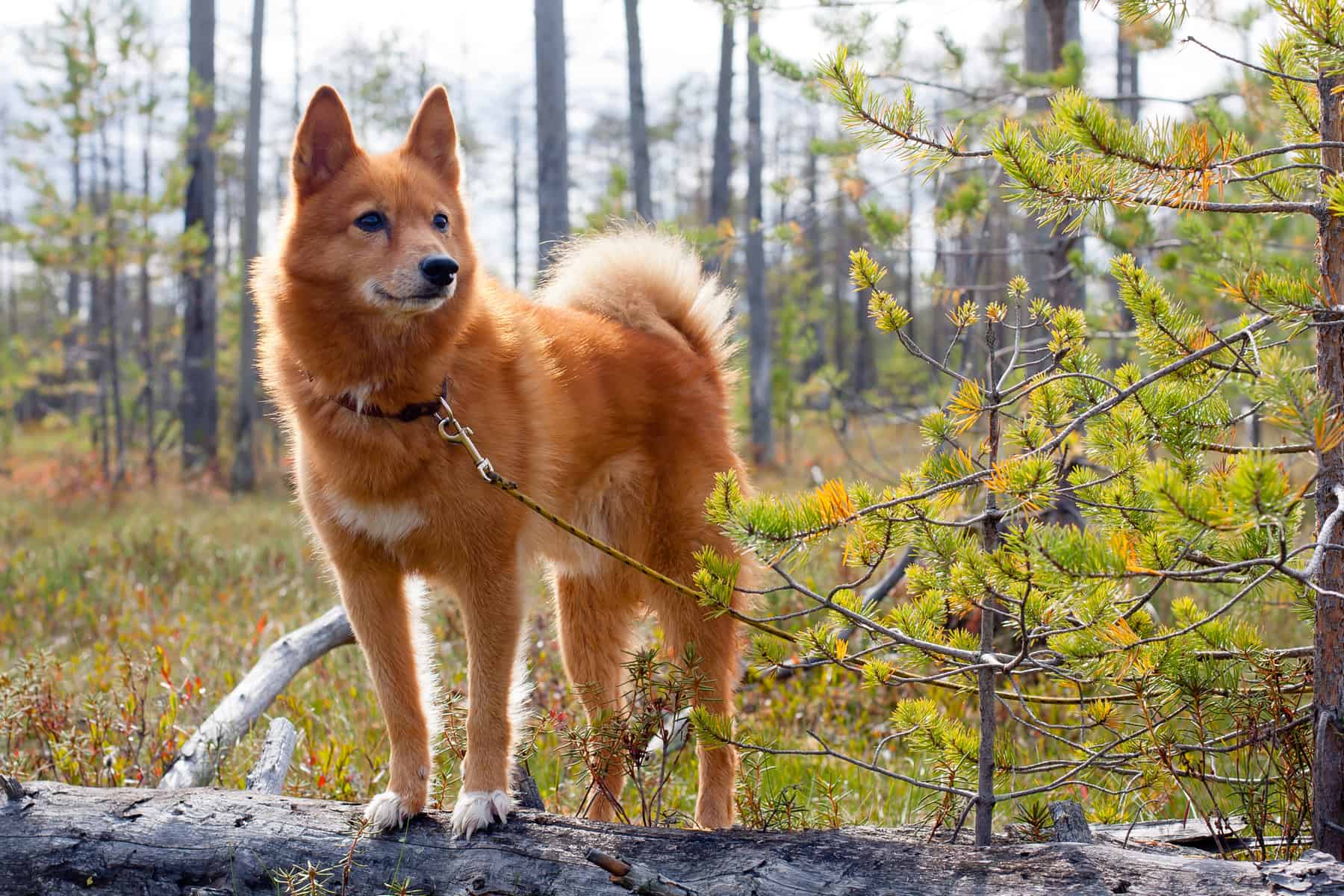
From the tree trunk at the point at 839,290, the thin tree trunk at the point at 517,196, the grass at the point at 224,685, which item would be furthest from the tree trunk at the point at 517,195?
the grass at the point at 224,685

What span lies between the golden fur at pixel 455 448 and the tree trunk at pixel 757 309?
39.5 ft

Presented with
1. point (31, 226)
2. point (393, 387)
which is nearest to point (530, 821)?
point (393, 387)

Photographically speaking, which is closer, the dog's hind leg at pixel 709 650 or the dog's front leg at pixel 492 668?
the dog's front leg at pixel 492 668

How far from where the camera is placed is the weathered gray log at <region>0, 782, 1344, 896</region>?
1.73m

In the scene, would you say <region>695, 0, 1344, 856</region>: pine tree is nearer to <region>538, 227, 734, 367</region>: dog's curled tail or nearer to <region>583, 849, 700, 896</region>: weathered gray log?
<region>583, 849, 700, 896</region>: weathered gray log

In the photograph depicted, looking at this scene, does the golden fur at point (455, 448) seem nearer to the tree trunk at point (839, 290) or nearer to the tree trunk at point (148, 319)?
the tree trunk at point (148, 319)

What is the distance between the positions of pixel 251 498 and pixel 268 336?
10035 millimetres

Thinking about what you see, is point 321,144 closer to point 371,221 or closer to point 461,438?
point 371,221

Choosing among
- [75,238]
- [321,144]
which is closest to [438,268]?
[321,144]

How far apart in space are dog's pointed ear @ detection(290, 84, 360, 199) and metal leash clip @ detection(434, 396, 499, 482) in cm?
73

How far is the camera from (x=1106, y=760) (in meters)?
2.15

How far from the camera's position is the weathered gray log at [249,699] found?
3023 mm

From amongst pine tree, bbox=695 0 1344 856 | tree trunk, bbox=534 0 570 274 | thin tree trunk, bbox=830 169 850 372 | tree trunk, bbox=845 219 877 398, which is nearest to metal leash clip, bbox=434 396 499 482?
pine tree, bbox=695 0 1344 856

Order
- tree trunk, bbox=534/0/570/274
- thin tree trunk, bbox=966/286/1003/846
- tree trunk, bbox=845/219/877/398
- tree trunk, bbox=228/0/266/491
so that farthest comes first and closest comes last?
tree trunk, bbox=845/219/877/398, tree trunk, bbox=228/0/266/491, tree trunk, bbox=534/0/570/274, thin tree trunk, bbox=966/286/1003/846
